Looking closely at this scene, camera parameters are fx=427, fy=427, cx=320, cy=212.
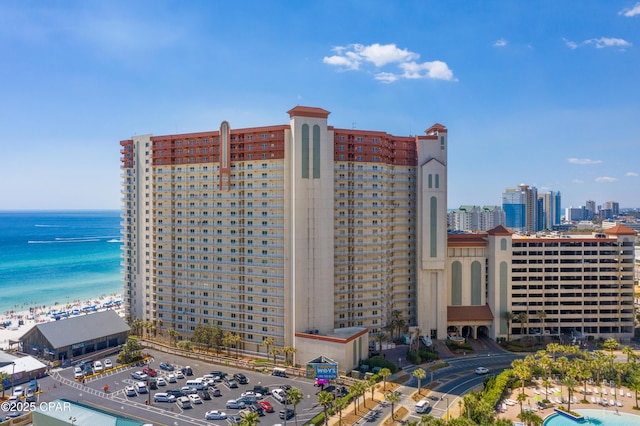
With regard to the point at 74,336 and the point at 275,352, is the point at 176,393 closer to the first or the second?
the point at 275,352

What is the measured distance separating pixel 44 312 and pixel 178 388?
90.3 metres

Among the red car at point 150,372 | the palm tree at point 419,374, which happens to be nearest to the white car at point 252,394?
the red car at point 150,372

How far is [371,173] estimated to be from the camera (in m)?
95.6

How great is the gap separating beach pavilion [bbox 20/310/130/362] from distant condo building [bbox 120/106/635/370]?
32.7 ft

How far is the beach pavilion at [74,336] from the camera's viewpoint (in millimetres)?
82375

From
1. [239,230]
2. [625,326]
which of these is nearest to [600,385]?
[625,326]

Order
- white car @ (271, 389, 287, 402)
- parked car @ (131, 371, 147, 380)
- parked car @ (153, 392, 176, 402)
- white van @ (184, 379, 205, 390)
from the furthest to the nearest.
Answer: parked car @ (131, 371, 147, 380)
white van @ (184, 379, 205, 390)
white car @ (271, 389, 287, 402)
parked car @ (153, 392, 176, 402)

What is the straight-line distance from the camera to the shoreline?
110m

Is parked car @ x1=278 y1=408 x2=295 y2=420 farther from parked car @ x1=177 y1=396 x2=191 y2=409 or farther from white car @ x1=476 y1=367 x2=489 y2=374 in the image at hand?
white car @ x1=476 y1=367 x2=489 y2=374

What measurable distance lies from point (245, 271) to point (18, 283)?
480ft

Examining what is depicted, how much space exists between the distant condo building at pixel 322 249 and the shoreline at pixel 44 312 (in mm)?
31223

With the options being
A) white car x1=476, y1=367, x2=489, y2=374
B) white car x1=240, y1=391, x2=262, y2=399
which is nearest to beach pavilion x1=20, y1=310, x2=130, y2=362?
white car x1=240, y1=391, x2=262, y2=399

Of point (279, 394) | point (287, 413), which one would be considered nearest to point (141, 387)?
point (279, 394)

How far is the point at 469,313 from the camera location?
10175 centimetres
